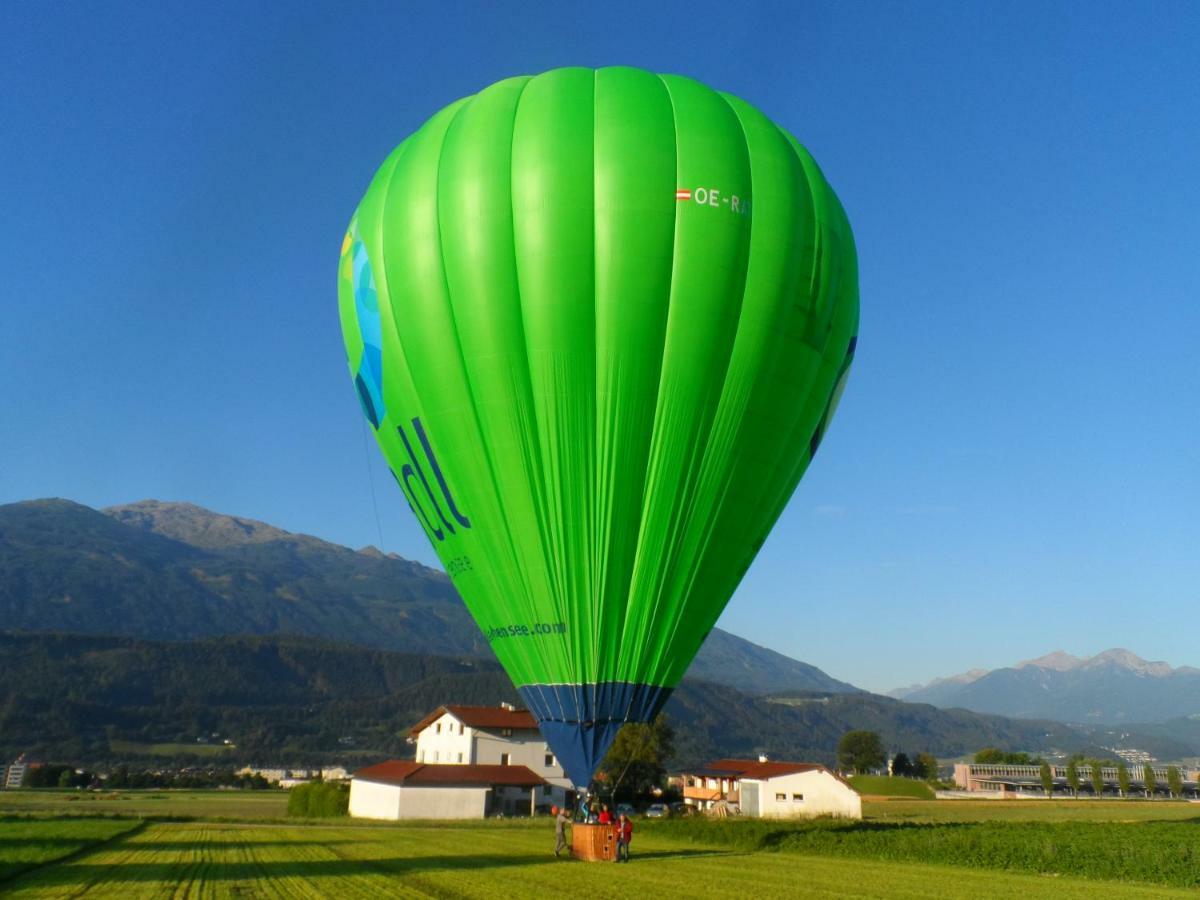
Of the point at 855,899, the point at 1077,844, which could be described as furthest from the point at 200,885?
the point at 1077,844

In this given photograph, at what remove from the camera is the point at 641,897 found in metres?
17.0

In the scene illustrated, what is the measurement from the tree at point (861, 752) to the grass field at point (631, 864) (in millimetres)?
84883

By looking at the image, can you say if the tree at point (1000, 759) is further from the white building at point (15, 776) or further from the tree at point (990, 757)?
the white building at point (15, 776)

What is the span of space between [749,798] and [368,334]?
154 ft

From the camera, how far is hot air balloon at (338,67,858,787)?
65.0 feet

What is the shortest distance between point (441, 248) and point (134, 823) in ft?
108

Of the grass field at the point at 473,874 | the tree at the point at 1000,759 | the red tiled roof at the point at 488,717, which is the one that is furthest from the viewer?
the tree at the point at 1000,759

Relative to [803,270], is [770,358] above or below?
below

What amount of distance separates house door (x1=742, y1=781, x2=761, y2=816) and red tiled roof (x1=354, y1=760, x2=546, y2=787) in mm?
13144

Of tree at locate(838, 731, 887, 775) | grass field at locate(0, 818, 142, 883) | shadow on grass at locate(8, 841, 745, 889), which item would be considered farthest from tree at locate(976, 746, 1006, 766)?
shadow on grass at locate(8, 841, 745, 889)

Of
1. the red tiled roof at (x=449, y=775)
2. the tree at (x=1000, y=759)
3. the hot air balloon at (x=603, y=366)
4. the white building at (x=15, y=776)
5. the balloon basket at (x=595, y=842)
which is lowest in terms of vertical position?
the white building at (x=15, y=776)

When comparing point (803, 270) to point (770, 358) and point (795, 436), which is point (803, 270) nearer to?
point (770, 358)

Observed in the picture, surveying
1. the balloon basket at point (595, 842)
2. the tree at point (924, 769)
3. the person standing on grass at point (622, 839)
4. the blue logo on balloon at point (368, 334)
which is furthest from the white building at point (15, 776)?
the person standing on grass at point (622, 839)

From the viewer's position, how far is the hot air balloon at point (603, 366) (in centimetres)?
1981
